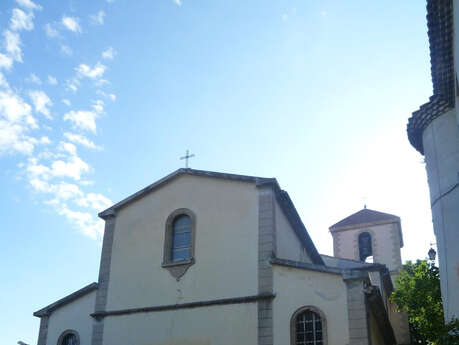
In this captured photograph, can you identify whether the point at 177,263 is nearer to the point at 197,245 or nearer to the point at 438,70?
the point at 197,245

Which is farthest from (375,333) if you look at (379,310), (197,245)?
(197,245)

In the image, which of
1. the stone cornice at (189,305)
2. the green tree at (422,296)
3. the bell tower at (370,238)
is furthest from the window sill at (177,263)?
the bell tower at (370,238)

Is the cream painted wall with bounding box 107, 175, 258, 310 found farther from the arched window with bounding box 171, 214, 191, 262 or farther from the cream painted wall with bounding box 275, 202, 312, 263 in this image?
the cream painted wall with bounding box 275, 202, 312, 263

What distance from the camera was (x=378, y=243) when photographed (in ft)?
109

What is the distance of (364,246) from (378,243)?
→ 3.05ft

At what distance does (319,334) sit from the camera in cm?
1477

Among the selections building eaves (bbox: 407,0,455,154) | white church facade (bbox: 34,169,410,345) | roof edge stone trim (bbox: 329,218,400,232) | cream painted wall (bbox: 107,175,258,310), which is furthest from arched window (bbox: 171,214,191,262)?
roof edge stone trim (bbox: 329,218,400,232)

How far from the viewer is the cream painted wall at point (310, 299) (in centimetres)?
1462

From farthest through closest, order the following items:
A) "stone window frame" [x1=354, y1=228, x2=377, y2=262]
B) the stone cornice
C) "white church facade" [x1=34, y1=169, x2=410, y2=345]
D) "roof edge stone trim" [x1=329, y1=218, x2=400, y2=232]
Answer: "roof edge stone trim" [x1=329, y1=218, x2=400, y2=232]
"stone window frame" [x1=354, y1=228, x2=377, y2=262]
the stone cornice
"white church facade" [x1=34, y1=169, x2=410, y2=345]

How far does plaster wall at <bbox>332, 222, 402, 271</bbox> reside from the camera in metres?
32.4

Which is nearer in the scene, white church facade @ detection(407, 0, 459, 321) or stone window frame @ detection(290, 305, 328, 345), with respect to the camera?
white church facade @ detection(407, 0, 459, 321)

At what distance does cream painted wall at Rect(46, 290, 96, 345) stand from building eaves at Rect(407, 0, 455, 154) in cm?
1095

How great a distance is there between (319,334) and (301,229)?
236 inches

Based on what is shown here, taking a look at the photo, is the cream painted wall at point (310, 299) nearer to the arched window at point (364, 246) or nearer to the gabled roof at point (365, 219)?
the arched window at point (364, 246)
